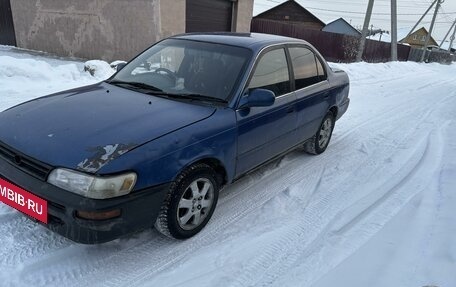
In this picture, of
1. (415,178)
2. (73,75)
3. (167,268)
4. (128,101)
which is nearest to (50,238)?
(167,268)

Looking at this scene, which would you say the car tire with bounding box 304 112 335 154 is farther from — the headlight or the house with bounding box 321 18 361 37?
the house with bounding box 321 18 361 37

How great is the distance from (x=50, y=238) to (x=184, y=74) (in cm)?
184

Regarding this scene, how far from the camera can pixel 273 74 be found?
3893mm

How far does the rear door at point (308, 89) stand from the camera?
14.1 feet

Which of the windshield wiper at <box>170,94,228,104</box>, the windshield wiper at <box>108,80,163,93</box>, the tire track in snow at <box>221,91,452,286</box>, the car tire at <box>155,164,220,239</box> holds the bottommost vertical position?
the tire track in snow at <box>221,91,452,286</box>

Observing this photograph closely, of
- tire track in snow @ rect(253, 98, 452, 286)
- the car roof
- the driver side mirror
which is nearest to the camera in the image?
tire track in snow @ rect(253, 98, 452, 286)

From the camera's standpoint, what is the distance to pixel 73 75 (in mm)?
8312

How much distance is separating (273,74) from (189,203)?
5.54ft

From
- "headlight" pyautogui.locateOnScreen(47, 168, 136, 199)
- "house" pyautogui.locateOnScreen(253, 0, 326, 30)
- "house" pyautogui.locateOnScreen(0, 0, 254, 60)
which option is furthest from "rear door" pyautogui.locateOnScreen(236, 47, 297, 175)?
"house" pyautogui.locateOnScreen(253, 0, 326, 30)

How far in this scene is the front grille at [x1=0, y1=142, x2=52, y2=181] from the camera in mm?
2463

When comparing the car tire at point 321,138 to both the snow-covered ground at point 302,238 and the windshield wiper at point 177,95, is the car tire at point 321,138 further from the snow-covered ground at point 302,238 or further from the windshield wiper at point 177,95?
the windshield wiper at point 177,95

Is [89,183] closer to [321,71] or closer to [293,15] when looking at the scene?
[321,71]

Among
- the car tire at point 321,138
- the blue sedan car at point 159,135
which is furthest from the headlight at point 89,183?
the car tire at point 321,138

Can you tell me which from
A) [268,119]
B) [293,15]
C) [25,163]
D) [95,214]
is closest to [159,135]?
[95,214]
